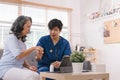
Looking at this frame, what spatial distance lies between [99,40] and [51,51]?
2006 mm

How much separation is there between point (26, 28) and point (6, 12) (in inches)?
86.5

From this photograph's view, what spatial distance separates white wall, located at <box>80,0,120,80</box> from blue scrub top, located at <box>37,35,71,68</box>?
1.56 metres

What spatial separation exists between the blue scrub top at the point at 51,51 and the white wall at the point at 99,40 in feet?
5.12

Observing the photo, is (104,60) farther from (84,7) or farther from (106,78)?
(106,78)

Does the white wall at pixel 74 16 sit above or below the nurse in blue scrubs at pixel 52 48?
above

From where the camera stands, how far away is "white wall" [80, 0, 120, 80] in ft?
11.2

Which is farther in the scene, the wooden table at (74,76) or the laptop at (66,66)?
the laptop at (66,66)

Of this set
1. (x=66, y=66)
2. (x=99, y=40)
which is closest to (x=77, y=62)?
(x=66, y=66)

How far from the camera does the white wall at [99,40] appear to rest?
3420 millimetres

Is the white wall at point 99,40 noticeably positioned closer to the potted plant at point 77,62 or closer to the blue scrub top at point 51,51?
the blue scrub top at point 51,51

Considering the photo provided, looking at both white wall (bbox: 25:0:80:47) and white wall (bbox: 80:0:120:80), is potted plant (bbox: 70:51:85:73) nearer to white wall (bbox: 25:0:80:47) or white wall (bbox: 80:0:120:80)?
white wall (bbox: 80:0:120:80)

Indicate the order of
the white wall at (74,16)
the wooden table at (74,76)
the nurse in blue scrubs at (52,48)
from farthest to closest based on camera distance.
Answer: the white wall at (74,16)
the nurse in blue scrubs at (52,48)
the wooden table at (74,76)

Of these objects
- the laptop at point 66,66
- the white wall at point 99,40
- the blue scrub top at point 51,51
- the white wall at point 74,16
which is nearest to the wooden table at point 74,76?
the laptop at point 66,66

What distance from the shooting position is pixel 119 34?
3305 millimetres
